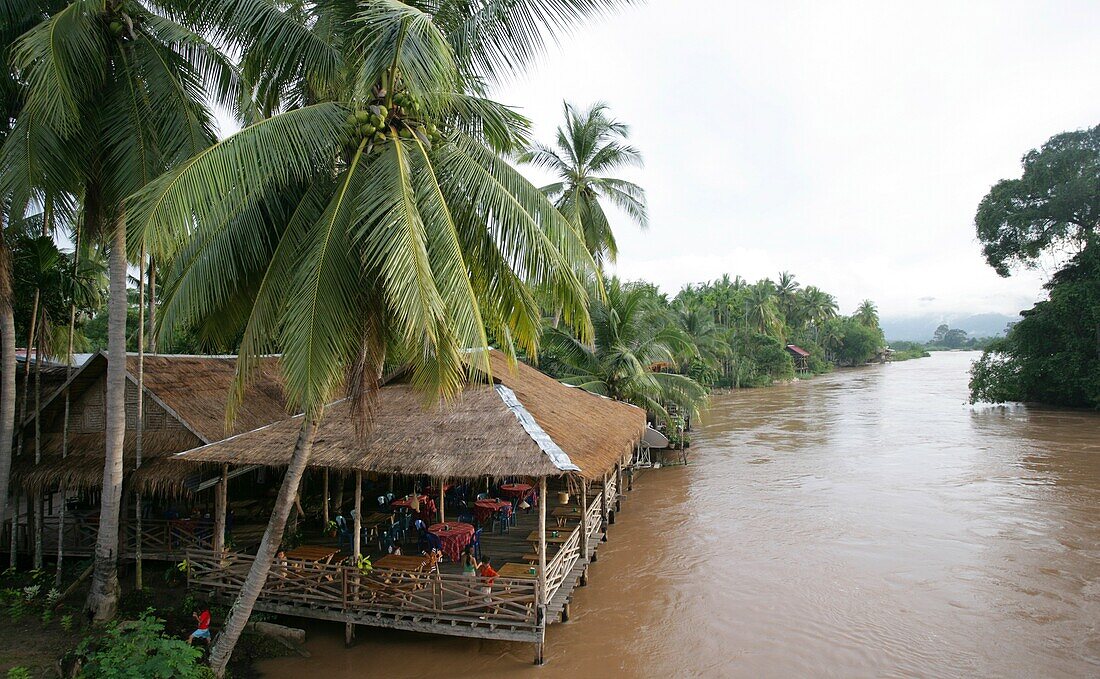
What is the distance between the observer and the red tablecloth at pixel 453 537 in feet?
32.1

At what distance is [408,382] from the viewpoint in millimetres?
10820

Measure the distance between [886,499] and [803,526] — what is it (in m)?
3.58

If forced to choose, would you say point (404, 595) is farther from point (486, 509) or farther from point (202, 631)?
point (486, 509)

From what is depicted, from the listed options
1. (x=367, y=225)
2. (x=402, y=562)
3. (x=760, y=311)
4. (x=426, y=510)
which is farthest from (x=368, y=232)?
(x=760, y=311)

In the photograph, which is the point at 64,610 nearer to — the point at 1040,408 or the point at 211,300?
the point at 211,300

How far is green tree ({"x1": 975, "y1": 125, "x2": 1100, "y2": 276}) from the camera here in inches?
1133

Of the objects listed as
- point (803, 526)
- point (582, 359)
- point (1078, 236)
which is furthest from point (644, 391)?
point (1078, 236)

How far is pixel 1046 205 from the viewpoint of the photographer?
3005cm

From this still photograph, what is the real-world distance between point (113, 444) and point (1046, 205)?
3834 centimetres

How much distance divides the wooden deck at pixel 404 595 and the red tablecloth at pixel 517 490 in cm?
324

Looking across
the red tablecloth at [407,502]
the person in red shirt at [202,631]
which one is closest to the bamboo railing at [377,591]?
the person in red shirt at [202,631]

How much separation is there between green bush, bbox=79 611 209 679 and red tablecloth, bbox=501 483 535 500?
20.8 feet

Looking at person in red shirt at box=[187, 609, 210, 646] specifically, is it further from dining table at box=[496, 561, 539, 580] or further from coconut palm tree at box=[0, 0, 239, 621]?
dining table at box=[496, 561, 539, 580]

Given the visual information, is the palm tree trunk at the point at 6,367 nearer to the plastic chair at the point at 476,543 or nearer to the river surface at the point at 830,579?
the river surface at the point at 830,579
